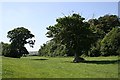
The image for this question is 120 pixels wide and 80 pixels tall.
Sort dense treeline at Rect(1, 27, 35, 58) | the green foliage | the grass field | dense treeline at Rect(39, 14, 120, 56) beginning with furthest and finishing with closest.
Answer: dense treeline at Rect(1, 27, 35, 58) < the green foliage < dense treeline at Rect(39, 14, 120, 56) < the grass field

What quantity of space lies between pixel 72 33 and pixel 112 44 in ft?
76.2

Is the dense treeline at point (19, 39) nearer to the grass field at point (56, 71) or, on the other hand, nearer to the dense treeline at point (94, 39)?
the dense treeline at point (94, 39)

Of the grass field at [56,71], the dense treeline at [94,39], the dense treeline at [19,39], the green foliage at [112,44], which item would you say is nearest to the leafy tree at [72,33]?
the dense treeline at [94,39]

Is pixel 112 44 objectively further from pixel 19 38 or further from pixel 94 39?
pixel 19 38

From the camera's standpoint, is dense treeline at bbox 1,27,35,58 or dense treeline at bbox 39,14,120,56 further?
dense treeline at bbox 1,27,35,58

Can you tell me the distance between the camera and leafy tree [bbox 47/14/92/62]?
162ft

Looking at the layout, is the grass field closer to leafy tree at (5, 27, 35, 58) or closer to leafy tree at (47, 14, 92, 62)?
leafy tree at (47, 14, 92, 62)

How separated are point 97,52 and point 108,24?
27.1m

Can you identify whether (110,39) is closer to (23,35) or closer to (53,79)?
(23,35)

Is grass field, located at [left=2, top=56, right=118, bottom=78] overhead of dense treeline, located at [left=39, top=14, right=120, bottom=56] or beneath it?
beneath

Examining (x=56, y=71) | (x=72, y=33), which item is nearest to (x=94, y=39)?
(x=72, y=33)

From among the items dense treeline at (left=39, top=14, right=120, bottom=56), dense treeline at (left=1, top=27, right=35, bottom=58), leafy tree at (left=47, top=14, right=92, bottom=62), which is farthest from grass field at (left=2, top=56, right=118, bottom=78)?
dense treeline at (left=1, top=27, right=35, bottom=58)

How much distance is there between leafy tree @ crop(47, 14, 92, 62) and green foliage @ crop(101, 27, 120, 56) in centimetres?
1740

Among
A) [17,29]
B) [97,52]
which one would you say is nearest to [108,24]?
[97,52]
